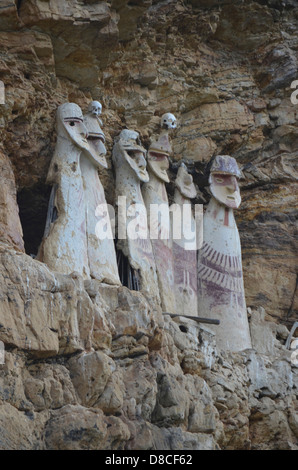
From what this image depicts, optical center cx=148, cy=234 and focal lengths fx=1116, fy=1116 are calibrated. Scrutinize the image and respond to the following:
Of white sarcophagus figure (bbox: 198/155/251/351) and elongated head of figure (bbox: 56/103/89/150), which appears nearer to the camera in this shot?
elongated head of figure (bbox: 56/103/89/150)

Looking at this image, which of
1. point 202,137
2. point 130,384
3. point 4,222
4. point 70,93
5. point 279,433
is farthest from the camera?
point 202,137

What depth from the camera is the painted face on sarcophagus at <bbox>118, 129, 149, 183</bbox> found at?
1073cm

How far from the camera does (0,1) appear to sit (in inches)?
388

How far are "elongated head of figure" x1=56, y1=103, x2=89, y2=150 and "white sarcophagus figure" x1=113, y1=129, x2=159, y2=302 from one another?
0.67 metres

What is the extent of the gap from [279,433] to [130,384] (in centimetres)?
234

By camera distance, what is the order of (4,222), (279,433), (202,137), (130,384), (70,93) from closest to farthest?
(130,384)
(4,222)
(279,433)
(70,93)
(202,137)

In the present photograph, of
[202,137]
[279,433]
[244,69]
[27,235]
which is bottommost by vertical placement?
[279,433]

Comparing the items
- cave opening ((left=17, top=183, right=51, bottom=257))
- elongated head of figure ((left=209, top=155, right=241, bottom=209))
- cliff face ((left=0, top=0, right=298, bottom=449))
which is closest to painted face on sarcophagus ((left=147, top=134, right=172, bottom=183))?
cliff face ((left=0, top=0, right=298, bottom=449))

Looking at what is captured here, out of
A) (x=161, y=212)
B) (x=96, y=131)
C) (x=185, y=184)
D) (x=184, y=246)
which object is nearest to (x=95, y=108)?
(x=96, y=131)

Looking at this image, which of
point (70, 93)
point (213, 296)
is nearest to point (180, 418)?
point (213, 296)

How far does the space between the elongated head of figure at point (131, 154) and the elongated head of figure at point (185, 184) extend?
563 millimetres

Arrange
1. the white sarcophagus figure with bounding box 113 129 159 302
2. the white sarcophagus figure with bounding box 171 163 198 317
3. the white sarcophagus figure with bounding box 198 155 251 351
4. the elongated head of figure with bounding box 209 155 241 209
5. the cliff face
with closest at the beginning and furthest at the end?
the cliff face
the white sarcophagus figure with bounding box 113 129 159 302
the white sarcophagus figure with bounding box 171 163 198 317
the white sarcophagus figure with bounding box 198 155 251 351
the elongated head of figure with bounding box 209 155 241 209

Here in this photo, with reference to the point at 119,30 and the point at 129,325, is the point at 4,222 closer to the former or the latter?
the point at 129,325

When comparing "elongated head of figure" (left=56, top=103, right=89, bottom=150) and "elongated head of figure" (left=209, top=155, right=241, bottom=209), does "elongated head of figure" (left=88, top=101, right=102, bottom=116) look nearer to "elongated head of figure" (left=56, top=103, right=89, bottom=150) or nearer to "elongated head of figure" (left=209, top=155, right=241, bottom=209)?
"elongated head of figure" (left=56, top=103, right=89, bottom=150)
